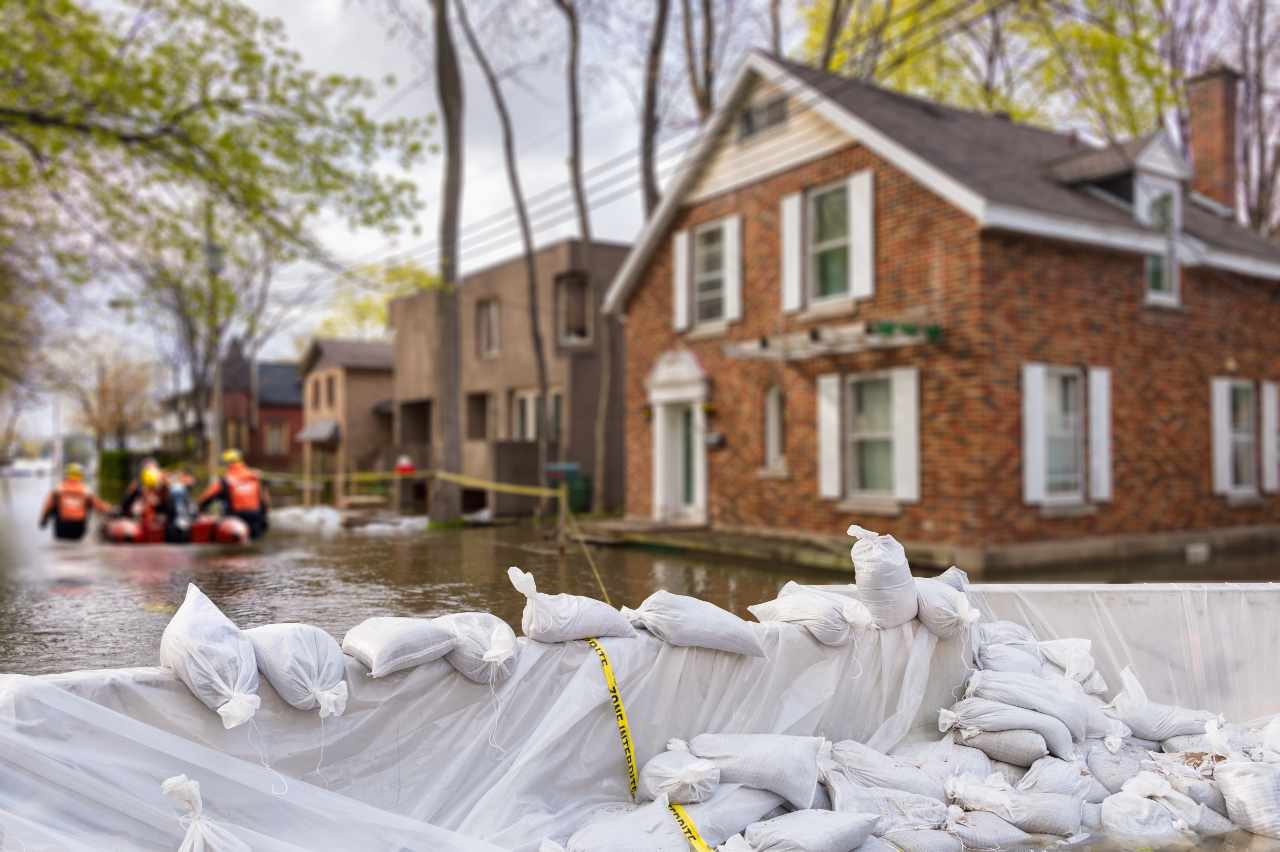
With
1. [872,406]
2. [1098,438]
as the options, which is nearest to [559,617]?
[872,406]

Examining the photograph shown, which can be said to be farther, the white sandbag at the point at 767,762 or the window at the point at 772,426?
the window at the point at 772,426

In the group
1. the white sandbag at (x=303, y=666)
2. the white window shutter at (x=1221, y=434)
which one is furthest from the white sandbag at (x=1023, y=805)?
the white window shutter at (x=1221, y=434)

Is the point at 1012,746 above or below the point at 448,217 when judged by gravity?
below

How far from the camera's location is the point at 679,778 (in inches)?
179

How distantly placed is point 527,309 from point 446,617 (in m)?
20.5

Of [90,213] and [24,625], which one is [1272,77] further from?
[24,625]

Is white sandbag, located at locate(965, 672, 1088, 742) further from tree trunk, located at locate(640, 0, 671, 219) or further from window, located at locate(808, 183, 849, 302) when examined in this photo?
tree trunk, located at locate(640, 0, 671, 219)

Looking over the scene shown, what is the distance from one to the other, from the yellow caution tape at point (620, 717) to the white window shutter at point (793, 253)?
418 inches

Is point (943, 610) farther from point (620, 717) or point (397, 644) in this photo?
point (397, 644)

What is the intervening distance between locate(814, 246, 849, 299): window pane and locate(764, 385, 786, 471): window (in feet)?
5.33

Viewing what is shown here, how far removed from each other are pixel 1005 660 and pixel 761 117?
11.5 metres

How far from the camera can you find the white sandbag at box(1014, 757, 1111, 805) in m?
5.12

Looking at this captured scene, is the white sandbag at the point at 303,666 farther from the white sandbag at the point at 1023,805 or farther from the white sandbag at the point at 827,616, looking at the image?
the white sandbag at the point at 1023,805

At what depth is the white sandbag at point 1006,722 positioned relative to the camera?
537 centimetres
